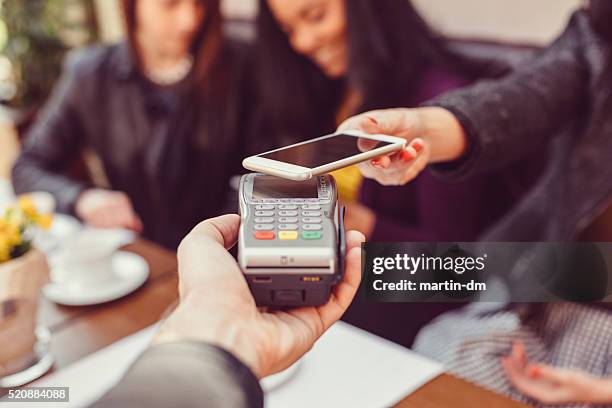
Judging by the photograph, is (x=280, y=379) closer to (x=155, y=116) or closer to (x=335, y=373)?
(x=335, y=373)

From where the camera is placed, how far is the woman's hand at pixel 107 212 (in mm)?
956

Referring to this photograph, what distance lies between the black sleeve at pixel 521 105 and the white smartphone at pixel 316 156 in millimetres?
181

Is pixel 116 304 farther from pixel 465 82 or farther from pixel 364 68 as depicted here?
pixel 465 82

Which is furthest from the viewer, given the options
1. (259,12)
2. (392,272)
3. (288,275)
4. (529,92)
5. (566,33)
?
(259,12)

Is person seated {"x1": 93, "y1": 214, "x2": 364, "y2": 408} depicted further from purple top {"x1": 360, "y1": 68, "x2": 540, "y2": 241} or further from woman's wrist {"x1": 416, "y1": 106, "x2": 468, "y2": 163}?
purple top {"x1": 360, "y1": 68, "x2": 540, "y2": 241}

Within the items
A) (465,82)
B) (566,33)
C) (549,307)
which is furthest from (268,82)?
(549,307)

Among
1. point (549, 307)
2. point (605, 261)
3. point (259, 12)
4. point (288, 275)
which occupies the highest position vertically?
point (259, 12)

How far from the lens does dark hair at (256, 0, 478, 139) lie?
0.90m

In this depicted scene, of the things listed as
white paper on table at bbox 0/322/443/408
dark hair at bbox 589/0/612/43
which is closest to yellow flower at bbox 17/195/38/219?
white paper on table at bbox 0/322/443/408

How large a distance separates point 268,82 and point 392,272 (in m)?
0.67

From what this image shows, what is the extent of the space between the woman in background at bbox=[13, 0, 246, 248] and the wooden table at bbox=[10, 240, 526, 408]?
414mm

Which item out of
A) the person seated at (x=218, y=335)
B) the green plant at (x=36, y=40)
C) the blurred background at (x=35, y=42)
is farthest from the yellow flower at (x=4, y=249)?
the green plant at (x=36, y=40)

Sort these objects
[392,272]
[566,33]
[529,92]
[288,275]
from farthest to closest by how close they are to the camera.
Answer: [566,33] → [529,92] → [392,272] → [288,275]

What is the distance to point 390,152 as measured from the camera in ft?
1.37
